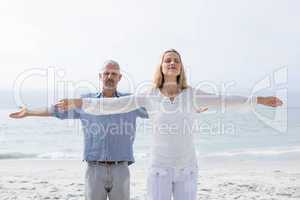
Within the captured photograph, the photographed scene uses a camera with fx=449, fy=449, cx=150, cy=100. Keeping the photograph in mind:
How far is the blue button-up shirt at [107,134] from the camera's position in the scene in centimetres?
391

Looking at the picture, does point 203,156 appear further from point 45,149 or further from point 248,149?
point 45,149

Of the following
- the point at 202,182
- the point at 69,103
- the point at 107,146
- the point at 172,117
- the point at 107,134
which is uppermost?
the point at 69,103

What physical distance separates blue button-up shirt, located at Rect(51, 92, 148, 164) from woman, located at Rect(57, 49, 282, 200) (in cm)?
25

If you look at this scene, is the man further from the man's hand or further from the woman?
the woman

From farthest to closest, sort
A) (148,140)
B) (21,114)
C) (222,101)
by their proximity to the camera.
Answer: (148,140)
(21,114)
(222,101)

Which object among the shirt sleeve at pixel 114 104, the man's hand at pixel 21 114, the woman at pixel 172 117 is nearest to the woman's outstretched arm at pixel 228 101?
the woman at pixel 172 117

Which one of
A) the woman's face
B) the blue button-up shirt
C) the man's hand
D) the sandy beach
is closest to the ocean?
the sandy beach

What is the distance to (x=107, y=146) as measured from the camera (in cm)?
391

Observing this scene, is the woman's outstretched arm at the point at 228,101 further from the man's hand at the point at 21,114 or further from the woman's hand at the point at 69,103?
the man's hand at the point at 21,114

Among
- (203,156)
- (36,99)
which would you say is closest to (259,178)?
(203,156)

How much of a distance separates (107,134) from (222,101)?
1.04m

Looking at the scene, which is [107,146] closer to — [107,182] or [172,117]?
[107,182]

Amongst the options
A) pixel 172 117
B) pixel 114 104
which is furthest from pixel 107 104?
pixel 172 117

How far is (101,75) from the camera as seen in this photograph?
159 inches
